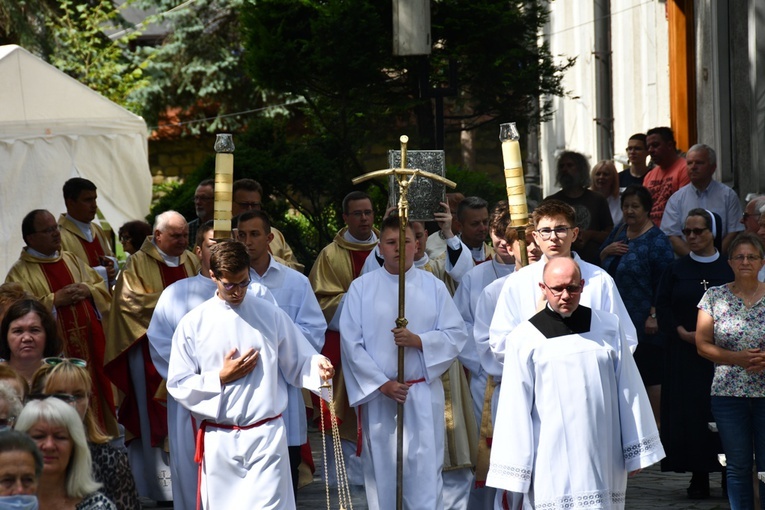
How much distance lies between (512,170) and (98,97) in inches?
373

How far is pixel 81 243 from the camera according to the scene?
34.0 feet

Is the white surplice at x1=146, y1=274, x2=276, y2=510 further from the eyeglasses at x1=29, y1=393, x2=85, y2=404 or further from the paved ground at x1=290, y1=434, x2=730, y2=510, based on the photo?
the eyeglasses at x1=29, y1=393, x2=85, y2=404

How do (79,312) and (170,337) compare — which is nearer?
(170,337)

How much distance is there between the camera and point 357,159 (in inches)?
533

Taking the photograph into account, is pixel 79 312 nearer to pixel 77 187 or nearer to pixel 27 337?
pixel 77 187

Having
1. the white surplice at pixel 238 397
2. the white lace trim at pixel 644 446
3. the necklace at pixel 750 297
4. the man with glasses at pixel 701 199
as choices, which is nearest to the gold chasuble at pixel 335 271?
→ the white surplice at pixel 238 397

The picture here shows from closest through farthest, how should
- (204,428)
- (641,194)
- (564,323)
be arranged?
1. (564,323)
2. (204,428)
3. (641,194)

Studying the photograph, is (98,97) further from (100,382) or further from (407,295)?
(407,295)

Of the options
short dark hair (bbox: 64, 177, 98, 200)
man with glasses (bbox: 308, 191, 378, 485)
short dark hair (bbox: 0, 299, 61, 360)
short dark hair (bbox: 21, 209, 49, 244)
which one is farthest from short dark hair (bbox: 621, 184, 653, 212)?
short dark hair (bbox: 0, 299, 61, 360)

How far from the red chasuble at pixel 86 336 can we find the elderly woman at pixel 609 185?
480 cm

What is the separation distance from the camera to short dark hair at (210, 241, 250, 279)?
270 inches

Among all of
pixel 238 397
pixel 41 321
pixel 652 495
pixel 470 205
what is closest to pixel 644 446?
pixel 238 397

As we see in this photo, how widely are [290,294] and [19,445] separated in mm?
3993

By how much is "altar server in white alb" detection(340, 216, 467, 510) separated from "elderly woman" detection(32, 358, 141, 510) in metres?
2.45
